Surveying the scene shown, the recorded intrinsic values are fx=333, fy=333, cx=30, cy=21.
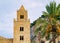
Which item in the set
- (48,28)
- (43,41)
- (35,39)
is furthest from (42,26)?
(35,39)

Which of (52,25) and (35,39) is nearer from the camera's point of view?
(52,25)

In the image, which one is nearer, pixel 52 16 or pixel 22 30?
pixel 52 16

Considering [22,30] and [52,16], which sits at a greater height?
[52,16]

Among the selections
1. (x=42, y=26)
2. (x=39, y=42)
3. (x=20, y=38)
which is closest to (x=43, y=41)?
(x=39, y=42)

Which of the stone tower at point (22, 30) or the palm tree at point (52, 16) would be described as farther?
the stone tower at point (22, 30)

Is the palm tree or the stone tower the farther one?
the stone tower

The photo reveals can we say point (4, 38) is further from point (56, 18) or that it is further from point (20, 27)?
point (56, 18)

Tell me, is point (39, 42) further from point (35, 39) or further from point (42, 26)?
point (42, 26)

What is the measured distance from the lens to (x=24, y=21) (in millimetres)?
84812

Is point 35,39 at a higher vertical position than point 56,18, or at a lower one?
lower

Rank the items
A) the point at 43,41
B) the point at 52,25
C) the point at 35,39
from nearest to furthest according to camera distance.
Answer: the point at 52,25 → the point at 43,41 → the point at 35,39

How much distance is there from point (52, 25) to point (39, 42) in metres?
31.6

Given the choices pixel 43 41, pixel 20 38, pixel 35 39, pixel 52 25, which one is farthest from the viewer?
pixel 35 39

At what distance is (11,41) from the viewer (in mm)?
84438
